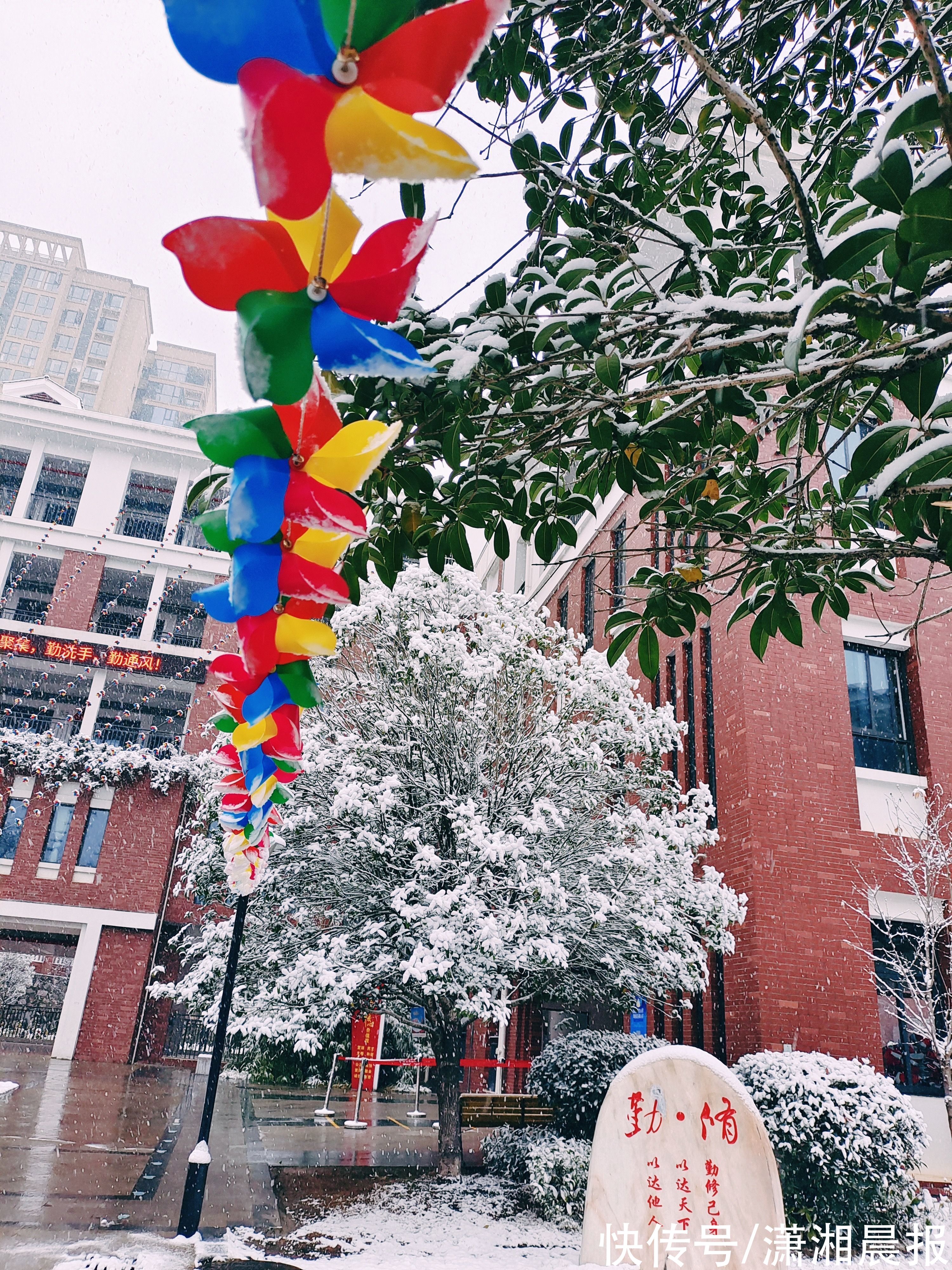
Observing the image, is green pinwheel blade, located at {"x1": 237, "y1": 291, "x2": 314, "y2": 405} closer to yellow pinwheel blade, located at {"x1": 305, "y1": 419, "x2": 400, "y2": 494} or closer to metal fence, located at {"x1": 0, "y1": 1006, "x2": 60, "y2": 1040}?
yellow pinwheel blade, located at {"x1": 305, "y1": 419, "x2": 400, "y2": 494}

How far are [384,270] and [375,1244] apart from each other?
313 inches

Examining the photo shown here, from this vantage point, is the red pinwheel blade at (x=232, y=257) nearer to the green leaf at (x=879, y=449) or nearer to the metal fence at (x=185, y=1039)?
the green leaf at (x=879, y=449)

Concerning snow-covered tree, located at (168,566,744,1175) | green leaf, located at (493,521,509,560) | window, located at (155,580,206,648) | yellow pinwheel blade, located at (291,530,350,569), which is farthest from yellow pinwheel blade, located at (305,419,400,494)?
window, located at (155,580,206,648)

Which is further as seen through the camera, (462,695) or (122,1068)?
(122,1068)

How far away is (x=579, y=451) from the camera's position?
3348 mm

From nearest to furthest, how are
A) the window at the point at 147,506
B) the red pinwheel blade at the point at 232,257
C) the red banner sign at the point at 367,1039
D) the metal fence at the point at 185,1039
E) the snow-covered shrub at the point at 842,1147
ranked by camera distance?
the red pinwheel blade at the point at 232,257
the snow-covered shrub at the point at 842,1147
the red banner sign at the point at 367,1039
the metal fence at the point at 185,1039
the window at the point at 147,506

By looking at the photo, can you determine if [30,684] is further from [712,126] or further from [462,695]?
[712,126]

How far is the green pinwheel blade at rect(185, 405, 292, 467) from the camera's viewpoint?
1024 mm

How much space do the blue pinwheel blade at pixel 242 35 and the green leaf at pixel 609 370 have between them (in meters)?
1.75

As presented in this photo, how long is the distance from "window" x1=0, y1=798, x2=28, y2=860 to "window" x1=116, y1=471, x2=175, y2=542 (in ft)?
34.5

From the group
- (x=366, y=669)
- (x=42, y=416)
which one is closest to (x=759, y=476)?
(x=366, y=669)

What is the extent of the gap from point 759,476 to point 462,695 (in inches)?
240

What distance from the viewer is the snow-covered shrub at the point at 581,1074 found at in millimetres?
8773

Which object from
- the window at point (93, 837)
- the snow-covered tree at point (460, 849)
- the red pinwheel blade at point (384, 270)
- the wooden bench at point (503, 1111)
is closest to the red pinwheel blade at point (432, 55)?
the red pinwheel blade at point (384, 270)
